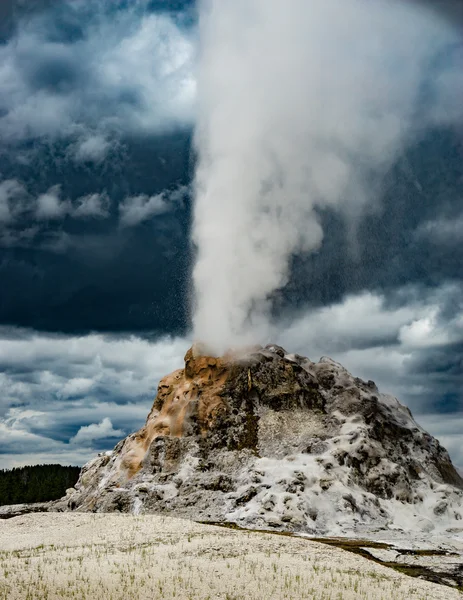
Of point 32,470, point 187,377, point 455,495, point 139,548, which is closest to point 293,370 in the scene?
point 187,377

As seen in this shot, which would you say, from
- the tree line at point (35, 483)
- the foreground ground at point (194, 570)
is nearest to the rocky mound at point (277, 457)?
the foreground ground at point (194, 570)

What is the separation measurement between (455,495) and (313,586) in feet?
161

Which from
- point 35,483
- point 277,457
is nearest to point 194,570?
point 277,457

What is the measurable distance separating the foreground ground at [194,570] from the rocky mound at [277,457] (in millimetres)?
18025

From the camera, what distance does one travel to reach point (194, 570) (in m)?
36.6

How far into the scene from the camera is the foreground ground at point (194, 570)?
31984 mm

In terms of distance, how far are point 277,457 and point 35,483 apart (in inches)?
3886

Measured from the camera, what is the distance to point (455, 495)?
77.2 m

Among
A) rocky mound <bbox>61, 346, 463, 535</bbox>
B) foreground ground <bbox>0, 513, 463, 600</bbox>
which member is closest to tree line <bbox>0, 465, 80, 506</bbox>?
rocky mound <bbox>61, 346, 463, 535</bbox>

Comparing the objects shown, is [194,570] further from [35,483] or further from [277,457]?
[35,483]

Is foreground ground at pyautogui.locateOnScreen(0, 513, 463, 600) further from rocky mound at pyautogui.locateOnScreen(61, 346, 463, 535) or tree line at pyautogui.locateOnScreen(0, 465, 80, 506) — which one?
tree line at pyautogui.locateOnScreen(0, 465, 80, 506)

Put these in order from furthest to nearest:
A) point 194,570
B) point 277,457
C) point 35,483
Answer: point 35,483 < point 277,457 < point 194,570

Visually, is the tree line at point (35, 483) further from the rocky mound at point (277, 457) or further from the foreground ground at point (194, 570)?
the foreground ground at point (194, 570)

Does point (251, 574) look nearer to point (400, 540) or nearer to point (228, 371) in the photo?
point (400, 540)
